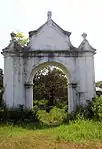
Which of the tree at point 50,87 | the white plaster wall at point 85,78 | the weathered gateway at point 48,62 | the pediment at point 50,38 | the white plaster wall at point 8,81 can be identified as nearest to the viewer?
the white plaster wall at point 8,81

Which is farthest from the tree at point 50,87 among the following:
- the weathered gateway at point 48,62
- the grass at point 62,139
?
the grass at point 62,139

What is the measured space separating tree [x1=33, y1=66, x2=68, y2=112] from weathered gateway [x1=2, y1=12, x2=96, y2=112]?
14467 mm

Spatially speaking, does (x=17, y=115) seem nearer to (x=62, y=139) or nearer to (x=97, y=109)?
(x=97, y=109)

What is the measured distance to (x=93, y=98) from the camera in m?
15.4

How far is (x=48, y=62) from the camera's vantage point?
52.0 feet

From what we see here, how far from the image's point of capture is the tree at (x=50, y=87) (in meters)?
30.5

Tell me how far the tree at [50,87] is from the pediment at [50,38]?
1454 centimetres

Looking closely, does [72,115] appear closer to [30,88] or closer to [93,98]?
[93,98]

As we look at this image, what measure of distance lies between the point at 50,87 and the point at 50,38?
15095 millimetres

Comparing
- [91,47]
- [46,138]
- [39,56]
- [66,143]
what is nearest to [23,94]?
[39,56]

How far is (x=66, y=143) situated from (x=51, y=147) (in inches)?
31.9

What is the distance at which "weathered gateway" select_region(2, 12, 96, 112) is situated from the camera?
1548cm

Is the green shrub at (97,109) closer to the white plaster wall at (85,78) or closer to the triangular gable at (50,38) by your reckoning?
the white plaster wall at (85,78)

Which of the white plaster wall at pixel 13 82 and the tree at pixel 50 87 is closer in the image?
the white plaster wall at pixel 13 82
